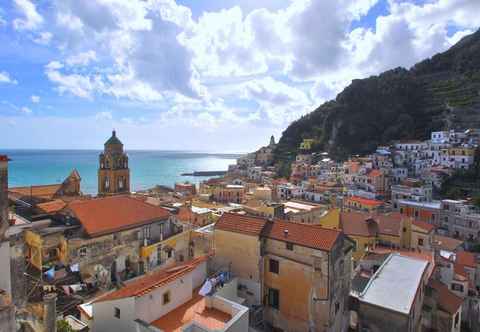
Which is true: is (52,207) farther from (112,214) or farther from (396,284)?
(396,284)

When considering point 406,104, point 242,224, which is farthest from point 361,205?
point 406,104

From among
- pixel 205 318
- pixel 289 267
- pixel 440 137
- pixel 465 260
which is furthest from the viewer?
pixel 440 137

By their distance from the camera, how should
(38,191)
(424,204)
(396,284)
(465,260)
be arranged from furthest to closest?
(424,204), (465,260), (38,191), (396,284)

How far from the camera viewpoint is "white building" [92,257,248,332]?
10094 millimetres

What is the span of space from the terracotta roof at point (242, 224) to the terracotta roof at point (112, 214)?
6.52 m

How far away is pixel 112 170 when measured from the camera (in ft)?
112

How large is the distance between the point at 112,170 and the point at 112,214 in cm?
1756

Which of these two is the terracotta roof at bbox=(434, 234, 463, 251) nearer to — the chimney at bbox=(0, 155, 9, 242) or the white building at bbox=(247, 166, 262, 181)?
the chimney at bbox=(0, 155, 9, 242)

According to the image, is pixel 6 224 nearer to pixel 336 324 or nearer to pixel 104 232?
pixel 104 232

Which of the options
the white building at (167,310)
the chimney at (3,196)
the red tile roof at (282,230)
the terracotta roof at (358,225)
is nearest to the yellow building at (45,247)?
the white building at (167,310)

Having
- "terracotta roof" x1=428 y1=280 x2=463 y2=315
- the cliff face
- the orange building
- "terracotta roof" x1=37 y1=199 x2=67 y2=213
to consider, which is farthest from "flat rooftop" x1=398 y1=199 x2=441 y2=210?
"terracotta roof" x1=37 y1=199 x2=67 y2=213

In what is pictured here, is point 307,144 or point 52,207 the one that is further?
point 307,144

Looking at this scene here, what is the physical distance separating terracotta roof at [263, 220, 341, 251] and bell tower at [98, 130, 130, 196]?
82.7 feet

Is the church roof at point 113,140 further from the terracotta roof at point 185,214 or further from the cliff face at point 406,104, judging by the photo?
the cliff face at point 406,104
